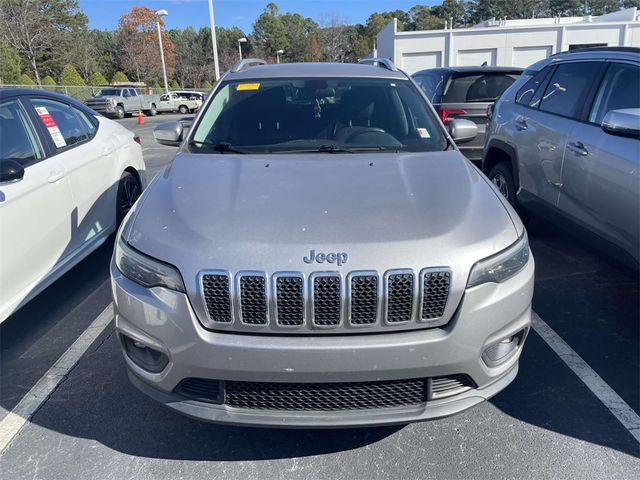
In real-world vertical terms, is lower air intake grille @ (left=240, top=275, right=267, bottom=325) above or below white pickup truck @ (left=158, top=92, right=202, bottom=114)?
above

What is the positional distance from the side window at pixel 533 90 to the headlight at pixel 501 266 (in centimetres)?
296

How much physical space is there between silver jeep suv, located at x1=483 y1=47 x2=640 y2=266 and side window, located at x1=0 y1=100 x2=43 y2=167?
3.88 metres

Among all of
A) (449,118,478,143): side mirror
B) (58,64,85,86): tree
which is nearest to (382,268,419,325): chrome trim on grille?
(449,118,478,143): side mirror

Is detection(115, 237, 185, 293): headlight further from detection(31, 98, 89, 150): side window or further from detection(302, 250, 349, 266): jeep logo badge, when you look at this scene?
detection(31, 98, 89, 150): side window

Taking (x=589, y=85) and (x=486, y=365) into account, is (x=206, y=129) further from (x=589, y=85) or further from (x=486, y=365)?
(x=589, y=85)

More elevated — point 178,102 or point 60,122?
point 60,122

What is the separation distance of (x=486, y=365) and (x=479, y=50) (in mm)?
37889

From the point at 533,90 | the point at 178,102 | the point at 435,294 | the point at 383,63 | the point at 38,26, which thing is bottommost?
the point at 178,102

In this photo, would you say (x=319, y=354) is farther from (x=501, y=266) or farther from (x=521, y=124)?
(x=521, y=124)

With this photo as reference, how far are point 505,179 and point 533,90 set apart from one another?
892 millimetres

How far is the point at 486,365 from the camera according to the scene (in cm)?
228

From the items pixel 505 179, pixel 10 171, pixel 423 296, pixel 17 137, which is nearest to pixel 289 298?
pixel 423 296

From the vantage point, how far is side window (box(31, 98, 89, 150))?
13.4 ft

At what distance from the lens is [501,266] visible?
2.28m
